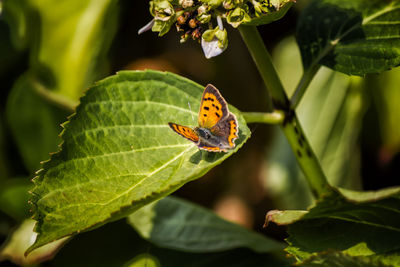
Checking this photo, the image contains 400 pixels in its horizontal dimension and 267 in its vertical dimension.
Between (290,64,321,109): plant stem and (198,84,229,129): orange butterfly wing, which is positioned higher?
(198,84,229,129): orange butterfly wing

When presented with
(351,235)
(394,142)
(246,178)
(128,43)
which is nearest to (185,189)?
(246,178)

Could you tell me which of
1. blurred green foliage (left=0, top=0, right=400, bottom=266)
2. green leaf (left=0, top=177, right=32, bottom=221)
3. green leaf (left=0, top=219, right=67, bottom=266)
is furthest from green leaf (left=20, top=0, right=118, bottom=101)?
green leaf (left=0, top=219, right=67, bottom=266)

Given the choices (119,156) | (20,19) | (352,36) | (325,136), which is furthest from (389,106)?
(20,19)

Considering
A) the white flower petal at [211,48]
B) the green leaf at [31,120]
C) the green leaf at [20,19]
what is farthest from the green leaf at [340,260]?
the green leaf at [20,19]

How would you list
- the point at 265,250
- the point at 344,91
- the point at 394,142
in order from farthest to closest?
the point at 344,91 < the point at 394,142 < the point at 265,250

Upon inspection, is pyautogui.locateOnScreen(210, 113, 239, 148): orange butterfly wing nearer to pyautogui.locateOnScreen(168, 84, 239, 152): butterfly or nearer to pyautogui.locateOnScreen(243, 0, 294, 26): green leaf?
pyautogui.locateOnScreen(168, 84, 239, 152): butterfly

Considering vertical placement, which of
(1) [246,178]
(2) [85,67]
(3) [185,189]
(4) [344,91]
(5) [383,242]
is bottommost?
(1) [246,178]

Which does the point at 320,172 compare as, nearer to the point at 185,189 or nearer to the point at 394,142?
the point at 394,142
